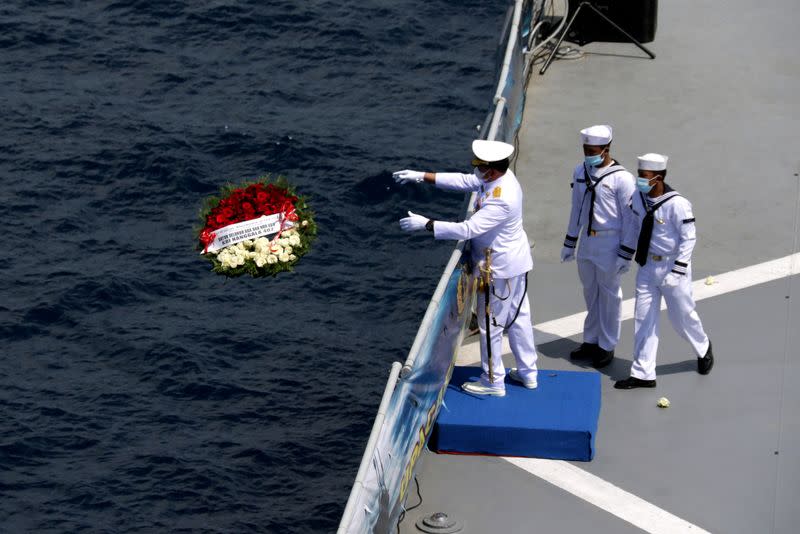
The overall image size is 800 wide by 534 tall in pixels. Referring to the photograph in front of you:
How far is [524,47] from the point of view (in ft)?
54.6

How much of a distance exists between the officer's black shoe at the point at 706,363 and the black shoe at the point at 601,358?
79 centimetres

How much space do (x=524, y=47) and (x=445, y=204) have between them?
25.4 ft

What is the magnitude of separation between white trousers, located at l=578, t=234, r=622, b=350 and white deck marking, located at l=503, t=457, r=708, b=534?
1.64 metres

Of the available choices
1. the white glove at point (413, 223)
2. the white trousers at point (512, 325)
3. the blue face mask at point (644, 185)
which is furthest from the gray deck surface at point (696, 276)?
the white glove at point (413, 223)

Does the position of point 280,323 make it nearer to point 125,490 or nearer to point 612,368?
point 125,490

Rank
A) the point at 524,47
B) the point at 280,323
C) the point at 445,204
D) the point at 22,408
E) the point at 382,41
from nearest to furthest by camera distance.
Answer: the point at 524,47
the point at 22,408
the point at 280,323
the point at 445,204
the point at 382,41

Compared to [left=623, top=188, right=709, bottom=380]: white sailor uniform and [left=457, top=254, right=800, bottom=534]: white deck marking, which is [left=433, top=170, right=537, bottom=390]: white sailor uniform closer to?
[left=457, top=254, right=800, bottom=534]: white deck marking

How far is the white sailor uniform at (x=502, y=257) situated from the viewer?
10.9m

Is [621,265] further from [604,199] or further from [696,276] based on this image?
[696,276]

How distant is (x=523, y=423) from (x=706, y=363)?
6.54ft

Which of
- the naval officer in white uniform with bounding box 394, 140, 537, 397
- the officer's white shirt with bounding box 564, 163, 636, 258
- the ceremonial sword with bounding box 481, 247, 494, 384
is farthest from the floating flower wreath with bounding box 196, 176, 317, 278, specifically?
the officer's white shirt with bounding box 564, 163, 636, 258

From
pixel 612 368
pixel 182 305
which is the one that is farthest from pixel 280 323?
pixel 612 368

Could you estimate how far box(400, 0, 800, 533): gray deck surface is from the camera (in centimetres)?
1039

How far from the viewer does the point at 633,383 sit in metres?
11.7
